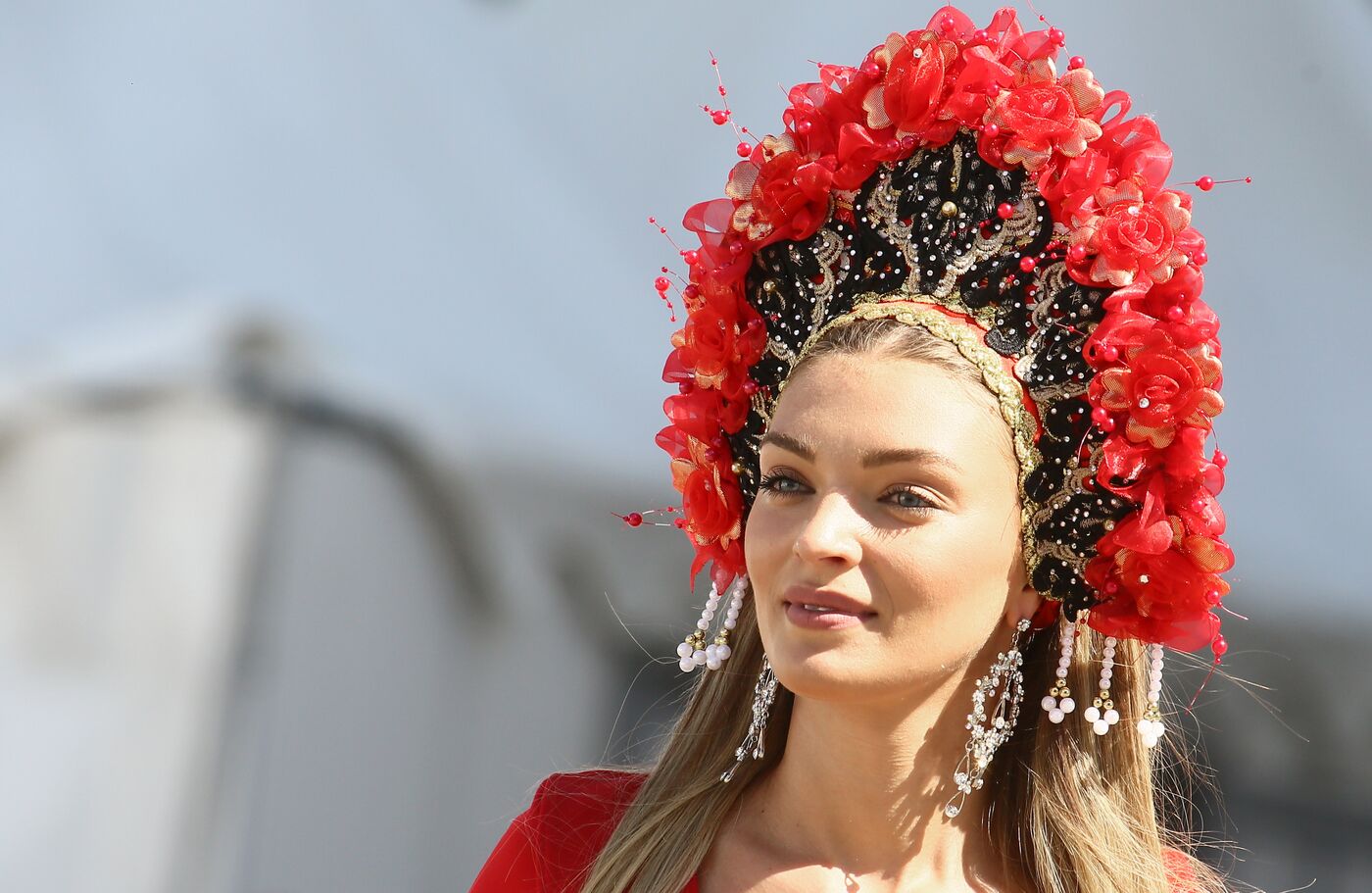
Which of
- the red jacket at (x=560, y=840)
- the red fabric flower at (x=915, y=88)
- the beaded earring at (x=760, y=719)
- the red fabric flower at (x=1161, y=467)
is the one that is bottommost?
the red jacket at (x=560, y=840)

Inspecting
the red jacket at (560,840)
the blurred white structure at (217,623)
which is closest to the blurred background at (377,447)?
the blurred white structure at (217,623)

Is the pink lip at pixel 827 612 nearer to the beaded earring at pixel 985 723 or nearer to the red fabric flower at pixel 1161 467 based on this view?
the beaded earring at pixel 985 723

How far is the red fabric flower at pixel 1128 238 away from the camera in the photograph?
2.01 m

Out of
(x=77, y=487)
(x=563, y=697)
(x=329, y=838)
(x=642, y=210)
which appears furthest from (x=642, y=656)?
(x=77, y=487)

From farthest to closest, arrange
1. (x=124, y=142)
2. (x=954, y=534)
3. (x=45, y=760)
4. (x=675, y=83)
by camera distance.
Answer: (x=675, y=83)
(x=124, y=142)
(x=45, y=760)
(x=954, y=534)

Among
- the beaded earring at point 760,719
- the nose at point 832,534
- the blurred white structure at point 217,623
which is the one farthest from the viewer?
the blurred white structure at point 217,623

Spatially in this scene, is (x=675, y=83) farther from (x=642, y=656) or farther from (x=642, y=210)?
(x=642, y=656)

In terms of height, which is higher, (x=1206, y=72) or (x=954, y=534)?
(x=1206, y=72)

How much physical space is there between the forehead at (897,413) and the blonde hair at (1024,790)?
6 centimetres

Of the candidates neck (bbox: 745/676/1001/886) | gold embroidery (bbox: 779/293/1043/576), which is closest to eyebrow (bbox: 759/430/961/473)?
gold embroidery (bbox: 779/293/1043/576)

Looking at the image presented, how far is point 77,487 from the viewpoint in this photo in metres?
3.90

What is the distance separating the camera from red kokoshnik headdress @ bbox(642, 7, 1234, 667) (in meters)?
2.03

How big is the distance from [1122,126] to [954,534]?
64 cm

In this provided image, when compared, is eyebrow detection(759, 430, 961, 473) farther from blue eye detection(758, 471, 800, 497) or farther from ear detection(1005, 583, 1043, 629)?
ear detection(1005, 583, 1043, 629)
